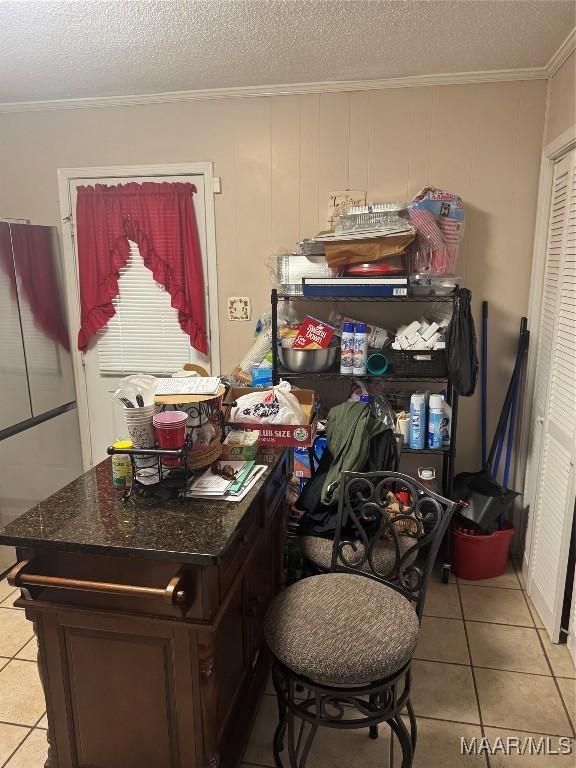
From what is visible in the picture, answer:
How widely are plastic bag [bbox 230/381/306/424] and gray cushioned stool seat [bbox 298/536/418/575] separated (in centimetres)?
50

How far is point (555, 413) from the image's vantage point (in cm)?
245

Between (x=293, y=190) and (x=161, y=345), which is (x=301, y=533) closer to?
(x=161, y=345)

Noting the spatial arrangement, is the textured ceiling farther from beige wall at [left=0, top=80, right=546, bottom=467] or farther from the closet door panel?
the closet door panel

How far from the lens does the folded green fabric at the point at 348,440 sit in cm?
221

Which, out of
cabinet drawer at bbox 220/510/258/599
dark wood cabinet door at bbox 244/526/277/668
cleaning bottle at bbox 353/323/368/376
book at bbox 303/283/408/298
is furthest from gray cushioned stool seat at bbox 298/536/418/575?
book at bbox 303/283/408/298

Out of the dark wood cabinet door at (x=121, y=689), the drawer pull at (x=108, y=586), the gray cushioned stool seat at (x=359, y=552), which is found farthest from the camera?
the gray cushioned stool seat at (x=359, y=552)

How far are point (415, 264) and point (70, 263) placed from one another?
6.79 ft

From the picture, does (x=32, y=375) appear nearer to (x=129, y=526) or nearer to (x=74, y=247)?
(x=74, y=247)

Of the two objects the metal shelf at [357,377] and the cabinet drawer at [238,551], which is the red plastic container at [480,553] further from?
the cabinet drawer at [238,551]

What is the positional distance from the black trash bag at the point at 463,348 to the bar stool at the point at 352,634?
0.82 meters

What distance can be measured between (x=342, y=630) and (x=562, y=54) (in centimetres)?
255

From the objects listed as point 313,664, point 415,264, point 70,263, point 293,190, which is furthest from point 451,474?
point 70,263

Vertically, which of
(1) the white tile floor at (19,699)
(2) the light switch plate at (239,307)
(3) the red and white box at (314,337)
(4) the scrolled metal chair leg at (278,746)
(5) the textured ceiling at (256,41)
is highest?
(5) the textured ceiling at (256,41)

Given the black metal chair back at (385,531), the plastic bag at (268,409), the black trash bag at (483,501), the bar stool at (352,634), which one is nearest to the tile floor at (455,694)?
the bar stool at (352,634)
